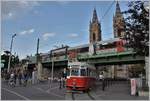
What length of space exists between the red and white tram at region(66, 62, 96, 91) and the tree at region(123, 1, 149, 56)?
5.43 m

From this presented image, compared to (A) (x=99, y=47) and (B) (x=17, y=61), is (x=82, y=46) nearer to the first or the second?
(A) (x=99, y=47)

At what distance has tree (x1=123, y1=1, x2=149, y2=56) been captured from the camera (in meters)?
26.1

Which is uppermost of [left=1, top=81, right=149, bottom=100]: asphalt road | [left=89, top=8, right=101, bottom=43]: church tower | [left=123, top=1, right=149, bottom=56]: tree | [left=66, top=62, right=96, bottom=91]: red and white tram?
[left=89, top=8, right=101, bottom=43]: church tower

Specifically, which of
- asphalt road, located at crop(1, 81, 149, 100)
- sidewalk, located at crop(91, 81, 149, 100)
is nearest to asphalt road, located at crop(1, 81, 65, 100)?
asphalt road, located at crop(1, 81, 149, 100)

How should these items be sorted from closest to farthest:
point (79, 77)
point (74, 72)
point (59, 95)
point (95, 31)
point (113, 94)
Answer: point (59, 95) → point (113, 94) → point (79, 77) → point (74, 72) → point (95, 31)

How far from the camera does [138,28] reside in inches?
1039

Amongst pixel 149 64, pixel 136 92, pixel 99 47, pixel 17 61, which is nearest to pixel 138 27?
pixel 149 64

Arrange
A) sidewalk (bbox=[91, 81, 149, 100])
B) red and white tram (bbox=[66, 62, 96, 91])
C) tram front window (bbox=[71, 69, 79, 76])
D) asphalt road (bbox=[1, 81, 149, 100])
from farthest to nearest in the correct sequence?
tram front window (bbox=[71, 69, 79, 76]) → red and white tram (bbox=[66, 62, 96, 91]) → sidewalk (bbox=[91, 81, 149, 100]) → asphalt road (bbox=[1, 81, 149, 100])

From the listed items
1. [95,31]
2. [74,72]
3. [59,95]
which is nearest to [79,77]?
[74,72]

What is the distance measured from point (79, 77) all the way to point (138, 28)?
7183mm

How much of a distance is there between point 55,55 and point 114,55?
73.3 ft

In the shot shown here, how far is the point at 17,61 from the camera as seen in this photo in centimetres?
10262

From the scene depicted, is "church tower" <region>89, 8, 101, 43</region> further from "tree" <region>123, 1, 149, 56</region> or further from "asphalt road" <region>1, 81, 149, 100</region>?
"tree" <region>123, 1, 149, 56</region>

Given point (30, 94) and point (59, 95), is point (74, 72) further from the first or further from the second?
point (30, 94)
